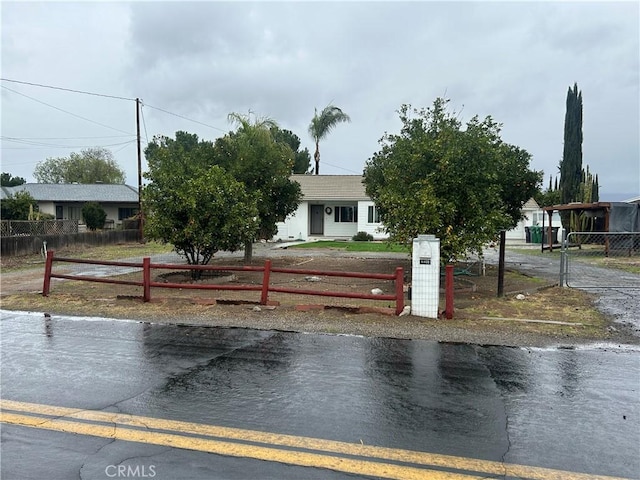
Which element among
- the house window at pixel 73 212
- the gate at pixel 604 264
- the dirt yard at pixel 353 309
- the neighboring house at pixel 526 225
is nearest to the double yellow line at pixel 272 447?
the dirt yard at pixel 353 309

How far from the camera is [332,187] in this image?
113ft

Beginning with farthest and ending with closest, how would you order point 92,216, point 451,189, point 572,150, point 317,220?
1. point 572,150
2. point 317,220
3. point 92,216
4. point 451,189

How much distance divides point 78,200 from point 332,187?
23.6 meters

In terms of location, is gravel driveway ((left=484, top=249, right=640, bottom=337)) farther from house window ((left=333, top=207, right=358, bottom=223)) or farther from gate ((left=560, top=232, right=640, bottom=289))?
house window ((left=333, top=207, right=358, bottom=223))

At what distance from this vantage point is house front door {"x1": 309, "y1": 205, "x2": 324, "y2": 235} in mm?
34031

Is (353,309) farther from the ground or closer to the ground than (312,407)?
farther from the ground

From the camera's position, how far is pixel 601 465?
357 centimetres

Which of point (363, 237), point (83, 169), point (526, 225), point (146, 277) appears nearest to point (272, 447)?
point (146, 277)

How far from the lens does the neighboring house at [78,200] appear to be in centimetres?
4365

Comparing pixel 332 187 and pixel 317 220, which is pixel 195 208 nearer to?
pixel 317 220

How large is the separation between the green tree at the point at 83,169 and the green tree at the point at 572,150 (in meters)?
58.6

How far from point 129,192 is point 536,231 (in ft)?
117

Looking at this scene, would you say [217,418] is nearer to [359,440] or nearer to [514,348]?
[359,440]

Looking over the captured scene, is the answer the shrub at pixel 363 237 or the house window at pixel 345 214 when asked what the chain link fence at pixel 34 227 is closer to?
the house window at pixel 345 214
